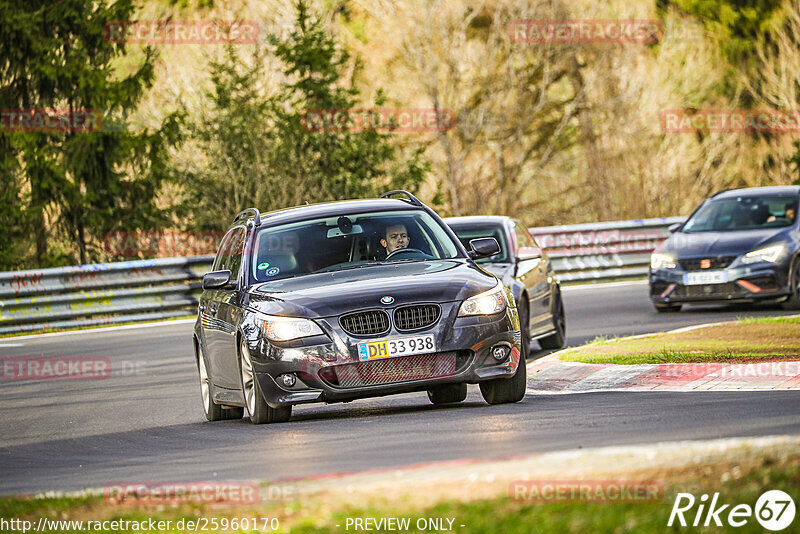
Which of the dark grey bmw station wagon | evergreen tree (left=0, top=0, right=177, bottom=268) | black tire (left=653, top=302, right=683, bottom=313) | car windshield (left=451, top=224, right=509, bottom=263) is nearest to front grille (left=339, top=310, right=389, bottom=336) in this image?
the dark grey bmw station wagon

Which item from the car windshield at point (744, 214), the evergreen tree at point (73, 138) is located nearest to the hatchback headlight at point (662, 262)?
the car windshield at point (744, 214)

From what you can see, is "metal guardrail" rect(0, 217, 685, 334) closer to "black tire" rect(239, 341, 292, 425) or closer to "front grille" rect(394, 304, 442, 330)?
"black tire" rect(239, 341, 292, 425)

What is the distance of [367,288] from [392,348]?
556 mm

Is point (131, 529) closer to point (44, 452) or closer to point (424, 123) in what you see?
point (44, 452)

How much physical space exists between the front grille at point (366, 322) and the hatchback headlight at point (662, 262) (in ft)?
33.8

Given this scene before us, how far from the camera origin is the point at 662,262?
20344 millimetres

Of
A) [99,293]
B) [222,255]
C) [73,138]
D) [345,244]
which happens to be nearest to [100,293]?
[99,293]

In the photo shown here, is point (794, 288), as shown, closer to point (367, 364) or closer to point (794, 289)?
point (794, 289)

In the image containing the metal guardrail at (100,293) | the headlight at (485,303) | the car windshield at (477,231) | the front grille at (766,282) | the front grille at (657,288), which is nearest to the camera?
the headlight at (485,303)

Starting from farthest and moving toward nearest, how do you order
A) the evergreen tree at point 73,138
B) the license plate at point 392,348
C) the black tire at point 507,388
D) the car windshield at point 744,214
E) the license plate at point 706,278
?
the evergreen tree at point 73,138 < the car windshield at point 744,214 < the license plate at point 706,278 < the black tire at point 507,388 < the license plate at point 392,348

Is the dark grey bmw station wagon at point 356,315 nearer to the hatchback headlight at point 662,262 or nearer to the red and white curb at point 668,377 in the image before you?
the red and white curb at point 668,377

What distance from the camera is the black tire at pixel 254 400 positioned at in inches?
436

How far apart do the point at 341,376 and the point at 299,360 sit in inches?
12.9

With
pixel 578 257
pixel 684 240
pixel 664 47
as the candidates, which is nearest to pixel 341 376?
pixel 684 240
